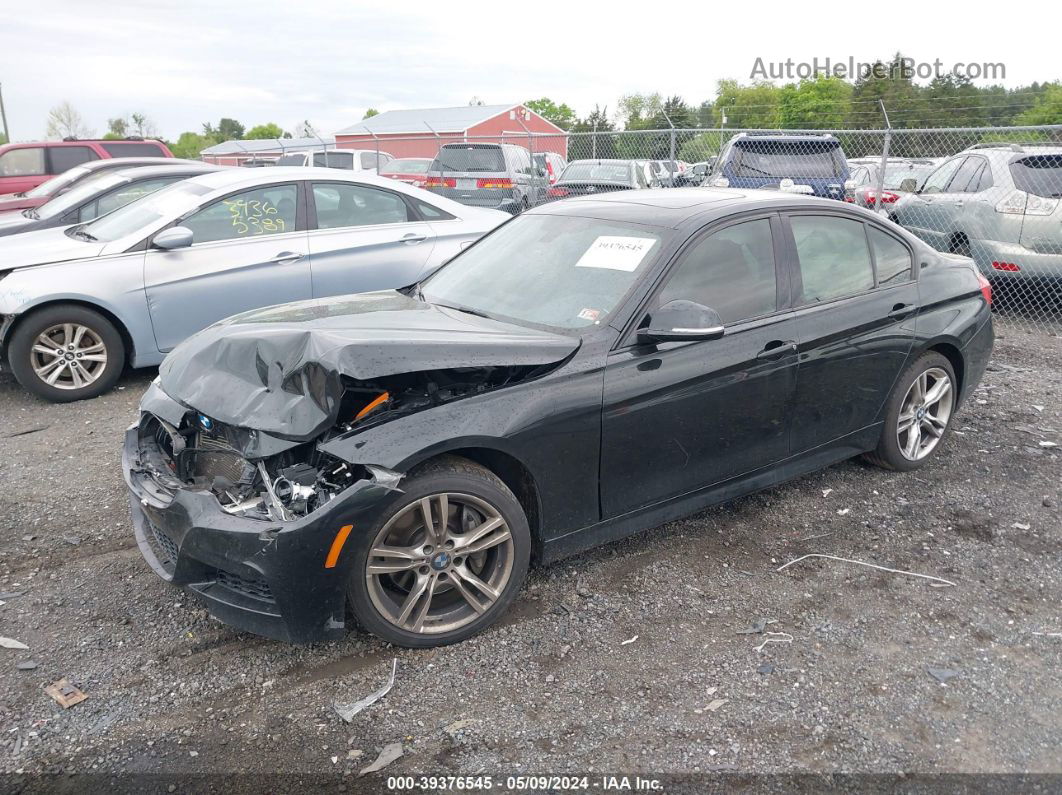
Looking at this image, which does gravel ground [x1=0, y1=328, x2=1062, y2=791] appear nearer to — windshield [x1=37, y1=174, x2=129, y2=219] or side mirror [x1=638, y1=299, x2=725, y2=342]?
side mirror [x1=638, y1=299, x2=725, y2=342]

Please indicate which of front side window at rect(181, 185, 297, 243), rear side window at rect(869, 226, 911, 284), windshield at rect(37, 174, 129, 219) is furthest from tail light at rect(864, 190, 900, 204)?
windshield at rect(37, 174, 129, 219)

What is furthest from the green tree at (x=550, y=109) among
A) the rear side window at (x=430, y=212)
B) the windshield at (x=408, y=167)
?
the rear side window at (x=430, y=212)

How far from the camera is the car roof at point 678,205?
12.6 feet

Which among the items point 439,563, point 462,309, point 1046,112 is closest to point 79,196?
point 462,309

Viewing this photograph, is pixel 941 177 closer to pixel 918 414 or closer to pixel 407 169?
pixel 918 414

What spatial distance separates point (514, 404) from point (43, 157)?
15121 millimetres

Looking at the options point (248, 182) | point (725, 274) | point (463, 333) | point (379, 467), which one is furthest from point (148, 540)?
point (248, 182)

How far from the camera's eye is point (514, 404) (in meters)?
3.15

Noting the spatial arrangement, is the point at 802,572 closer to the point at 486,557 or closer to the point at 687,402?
the point at 687,402

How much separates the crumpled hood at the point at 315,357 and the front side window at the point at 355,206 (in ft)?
11.1

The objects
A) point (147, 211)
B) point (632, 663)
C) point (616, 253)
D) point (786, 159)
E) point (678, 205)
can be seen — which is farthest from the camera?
point (786, 159)

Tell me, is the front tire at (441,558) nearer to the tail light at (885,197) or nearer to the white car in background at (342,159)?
the tail light at (885,197)

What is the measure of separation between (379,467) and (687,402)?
1.44 meters

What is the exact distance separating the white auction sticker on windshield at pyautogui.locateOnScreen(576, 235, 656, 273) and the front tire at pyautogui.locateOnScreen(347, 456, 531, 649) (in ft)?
3.88
